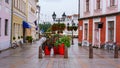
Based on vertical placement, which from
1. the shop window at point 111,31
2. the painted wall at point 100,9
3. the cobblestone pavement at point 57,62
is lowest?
the cobblestone pavement at point 57,62

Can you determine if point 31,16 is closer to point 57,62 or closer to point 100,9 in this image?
point 100,9

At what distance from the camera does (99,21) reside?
38.4m

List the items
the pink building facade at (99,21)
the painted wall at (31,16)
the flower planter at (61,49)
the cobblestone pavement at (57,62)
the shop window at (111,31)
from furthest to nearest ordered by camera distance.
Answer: the painted wall at (31,16) < the shop window at (111,31) < the pink building facade at (99,21) < the flower planter at (61,49) < the cobblestone pavement at (57,62)

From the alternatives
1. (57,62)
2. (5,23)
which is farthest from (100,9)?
(57,62)

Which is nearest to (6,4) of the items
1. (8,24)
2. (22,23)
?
(8,24)

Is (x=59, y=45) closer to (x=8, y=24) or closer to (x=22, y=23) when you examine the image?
(x=8, y=24)

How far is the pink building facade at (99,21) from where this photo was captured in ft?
111

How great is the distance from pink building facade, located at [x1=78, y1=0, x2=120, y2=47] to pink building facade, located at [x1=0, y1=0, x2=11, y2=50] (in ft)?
32.8

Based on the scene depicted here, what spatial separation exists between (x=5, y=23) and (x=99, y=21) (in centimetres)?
1112

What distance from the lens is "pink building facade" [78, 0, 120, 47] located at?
33916mm

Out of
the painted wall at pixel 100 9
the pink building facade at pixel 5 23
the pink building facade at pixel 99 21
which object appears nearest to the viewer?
the pink building facade at pixel 5 23

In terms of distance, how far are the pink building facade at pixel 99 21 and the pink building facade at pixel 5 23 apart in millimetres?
9984

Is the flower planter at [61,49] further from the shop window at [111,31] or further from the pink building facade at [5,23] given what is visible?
the shop window at [111,31]

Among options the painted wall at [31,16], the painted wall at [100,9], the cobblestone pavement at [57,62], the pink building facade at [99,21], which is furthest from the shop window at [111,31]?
the painted wall at [31,16]
